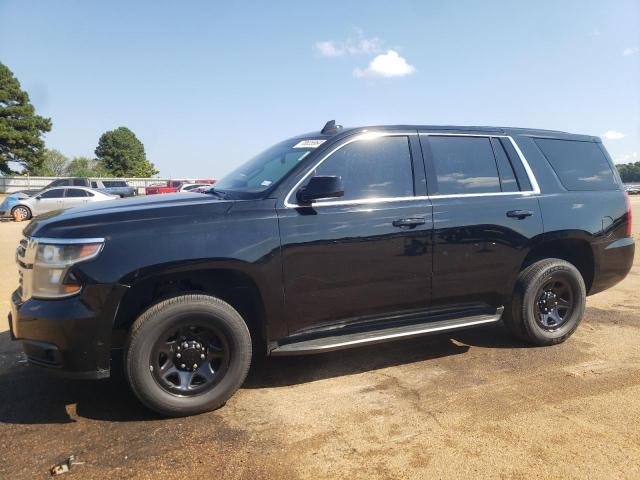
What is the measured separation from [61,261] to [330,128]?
7.57ft

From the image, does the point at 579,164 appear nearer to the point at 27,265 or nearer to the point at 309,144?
the point at 309,144

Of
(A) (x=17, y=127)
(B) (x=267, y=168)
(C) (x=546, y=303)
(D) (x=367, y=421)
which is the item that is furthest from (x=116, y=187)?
(D) (x=367, y=421)

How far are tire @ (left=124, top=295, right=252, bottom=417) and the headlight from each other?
0.48 m

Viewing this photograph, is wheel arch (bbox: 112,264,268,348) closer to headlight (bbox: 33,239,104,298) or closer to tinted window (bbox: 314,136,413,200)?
headlight (bbox: 33,239,104,298)

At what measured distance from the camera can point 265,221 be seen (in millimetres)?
3422

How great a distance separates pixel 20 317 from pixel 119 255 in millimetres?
764

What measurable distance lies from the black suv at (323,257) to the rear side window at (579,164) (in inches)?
0.8

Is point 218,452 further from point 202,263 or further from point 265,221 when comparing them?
point 265,221

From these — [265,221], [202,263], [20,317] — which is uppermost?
[265,221]

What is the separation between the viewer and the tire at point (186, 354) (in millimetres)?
3117

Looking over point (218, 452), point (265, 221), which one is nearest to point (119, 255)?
point (265, 221)

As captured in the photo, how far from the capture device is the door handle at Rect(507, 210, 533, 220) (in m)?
4.25

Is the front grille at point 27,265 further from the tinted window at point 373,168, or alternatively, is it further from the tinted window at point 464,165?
the tinted window at point 464,165

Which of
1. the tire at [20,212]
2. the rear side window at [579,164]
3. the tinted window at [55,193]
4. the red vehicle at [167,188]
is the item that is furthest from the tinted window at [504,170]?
the red vehicle at [167,188]
